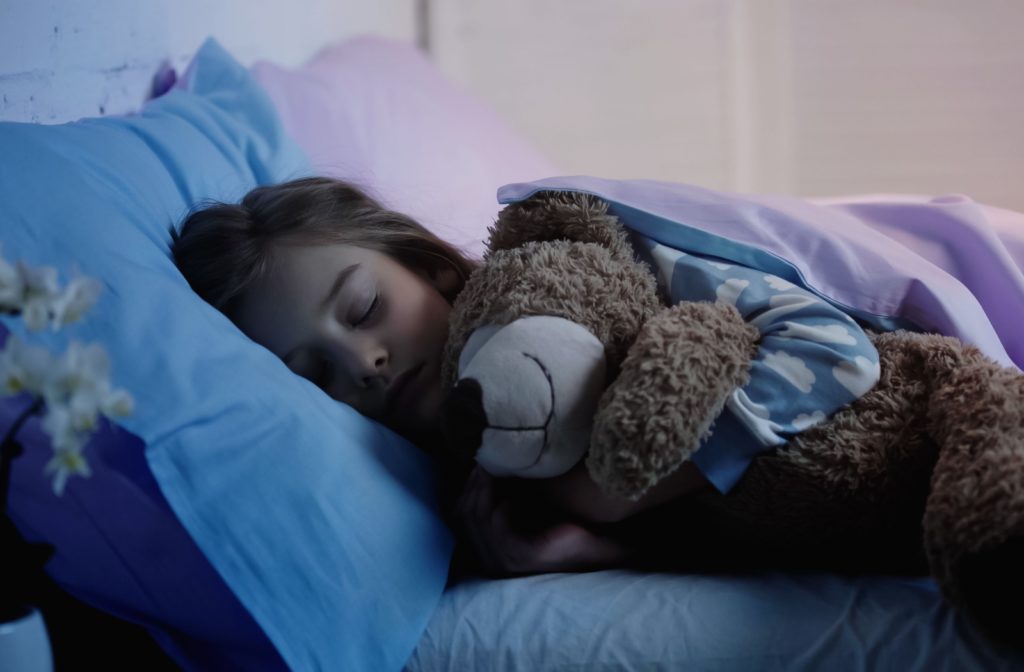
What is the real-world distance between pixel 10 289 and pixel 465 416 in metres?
0.31

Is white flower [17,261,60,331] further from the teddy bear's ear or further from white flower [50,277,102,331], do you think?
the teddy bear's ear

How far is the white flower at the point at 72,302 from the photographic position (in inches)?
21.1

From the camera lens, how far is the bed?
29.7 inches

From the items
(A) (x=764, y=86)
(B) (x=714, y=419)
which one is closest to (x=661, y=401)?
(B) (x=714, y=419)

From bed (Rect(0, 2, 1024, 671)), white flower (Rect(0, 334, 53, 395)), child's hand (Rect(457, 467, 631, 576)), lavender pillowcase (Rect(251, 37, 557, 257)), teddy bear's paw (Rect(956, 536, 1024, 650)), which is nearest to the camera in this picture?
white flower (Rect(0, 334, 53, 395))

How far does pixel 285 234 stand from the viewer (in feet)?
3.35

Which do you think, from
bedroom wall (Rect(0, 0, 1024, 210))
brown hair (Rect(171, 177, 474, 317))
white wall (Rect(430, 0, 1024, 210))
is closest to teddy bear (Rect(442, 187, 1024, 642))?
brown hair (Rect(171, 177, 474, 317))

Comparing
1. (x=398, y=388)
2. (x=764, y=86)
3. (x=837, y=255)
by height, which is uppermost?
(x=837, y=255)

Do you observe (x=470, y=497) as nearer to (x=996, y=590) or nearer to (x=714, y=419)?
(x=714, y=419)

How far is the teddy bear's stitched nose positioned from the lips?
207 mm

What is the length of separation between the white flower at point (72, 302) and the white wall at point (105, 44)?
55cm

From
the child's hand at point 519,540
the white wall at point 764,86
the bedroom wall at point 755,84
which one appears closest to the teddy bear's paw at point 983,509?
the child's hand at point 519,540

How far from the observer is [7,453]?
0.58m

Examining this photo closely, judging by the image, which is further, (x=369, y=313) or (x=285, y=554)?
(x=369, y=313)
